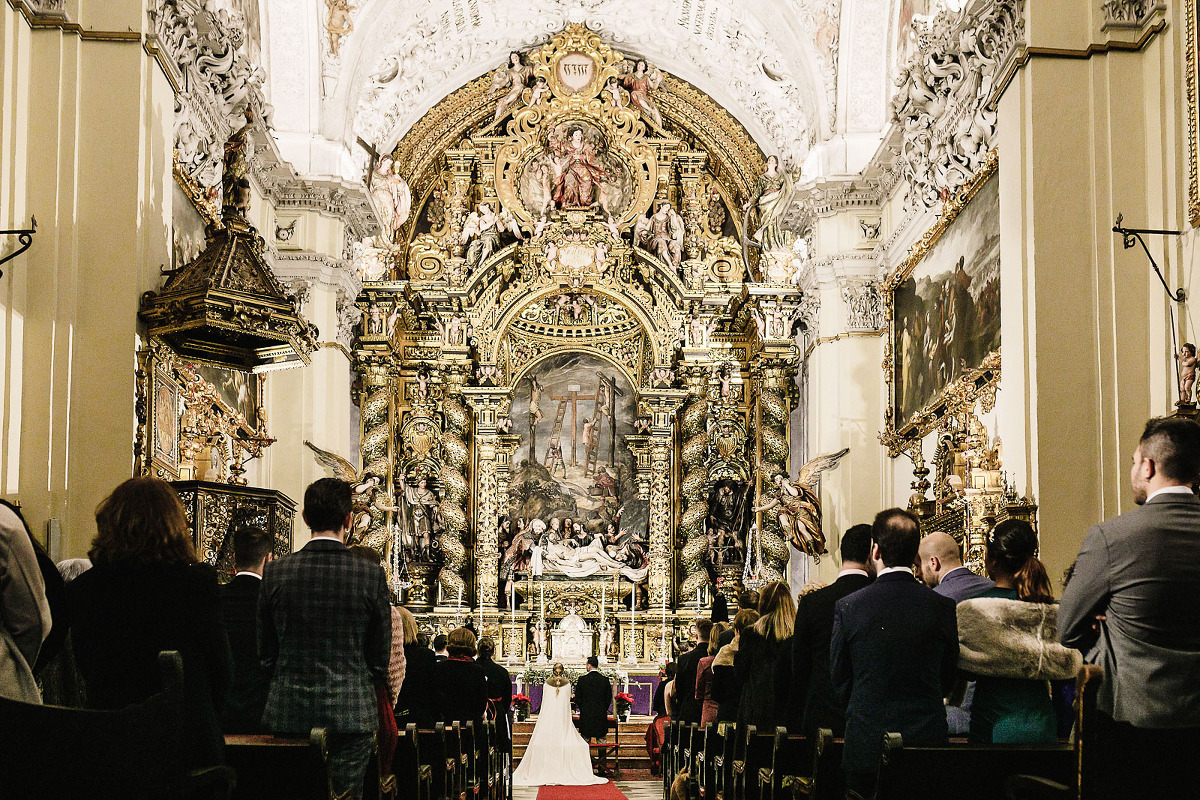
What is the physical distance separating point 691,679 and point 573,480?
1104 cm

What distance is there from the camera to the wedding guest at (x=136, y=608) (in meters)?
4.54

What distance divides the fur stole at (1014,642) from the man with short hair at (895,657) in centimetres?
9

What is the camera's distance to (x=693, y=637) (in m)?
20.0

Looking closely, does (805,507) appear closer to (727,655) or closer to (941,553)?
Result: (727,655)

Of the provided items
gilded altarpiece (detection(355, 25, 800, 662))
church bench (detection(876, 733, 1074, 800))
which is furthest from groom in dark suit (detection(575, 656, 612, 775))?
church bench (detection(876, 733, 1074, 800))

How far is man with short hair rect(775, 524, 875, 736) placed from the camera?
6.00 meters

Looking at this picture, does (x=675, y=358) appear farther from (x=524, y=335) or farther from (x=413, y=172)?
(x=413, y=172)

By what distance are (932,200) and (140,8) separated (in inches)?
321

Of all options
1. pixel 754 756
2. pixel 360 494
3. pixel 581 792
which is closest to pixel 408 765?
pixel 754 756

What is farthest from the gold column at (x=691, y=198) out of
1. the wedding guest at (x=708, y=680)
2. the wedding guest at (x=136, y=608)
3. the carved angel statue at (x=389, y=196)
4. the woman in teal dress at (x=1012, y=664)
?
the wedding guest at (x=136, y=608)

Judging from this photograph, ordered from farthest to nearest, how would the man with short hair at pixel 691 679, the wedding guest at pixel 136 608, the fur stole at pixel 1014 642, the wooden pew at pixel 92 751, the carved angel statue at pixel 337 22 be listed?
the carved angel statue at pixel 337 22, the man with short hair at pixel 691 679, the fur stole at pixel 1014 642, the wedding guest at pixel 136 608, the wooden pew at pixel 92 751

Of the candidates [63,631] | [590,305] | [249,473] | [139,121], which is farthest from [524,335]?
[63,631]

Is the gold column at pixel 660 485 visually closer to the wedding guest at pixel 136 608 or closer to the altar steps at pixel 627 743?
the altar steps at pixel 627 743

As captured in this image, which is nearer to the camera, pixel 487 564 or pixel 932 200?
pixel 932 200
